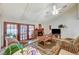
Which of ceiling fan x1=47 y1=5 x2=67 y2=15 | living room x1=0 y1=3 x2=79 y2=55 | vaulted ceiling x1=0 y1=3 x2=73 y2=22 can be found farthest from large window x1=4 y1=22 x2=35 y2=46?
ceiling fan x1=47 y1=5 x2=67 y2=15

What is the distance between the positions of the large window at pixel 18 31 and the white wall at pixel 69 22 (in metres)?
0.30

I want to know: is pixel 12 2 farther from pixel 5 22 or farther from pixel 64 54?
pixel 64 54

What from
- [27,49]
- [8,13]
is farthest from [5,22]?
Result: [27,49]

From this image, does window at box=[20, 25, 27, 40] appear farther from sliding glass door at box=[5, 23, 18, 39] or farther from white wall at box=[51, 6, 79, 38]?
white wall at box=[51, 6, 79, 38]

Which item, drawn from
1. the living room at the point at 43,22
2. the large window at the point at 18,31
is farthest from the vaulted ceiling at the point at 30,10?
the large window at the point at 18,31

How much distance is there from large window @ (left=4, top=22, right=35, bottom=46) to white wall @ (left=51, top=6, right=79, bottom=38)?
30 cm

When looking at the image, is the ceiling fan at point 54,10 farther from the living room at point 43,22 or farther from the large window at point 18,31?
the large window at point 18,31

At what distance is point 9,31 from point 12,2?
36 centimetres

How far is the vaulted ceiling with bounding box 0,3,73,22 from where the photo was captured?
1929mm

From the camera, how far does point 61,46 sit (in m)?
1.92

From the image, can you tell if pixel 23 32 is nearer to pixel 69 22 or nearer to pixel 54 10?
pixel 54 10

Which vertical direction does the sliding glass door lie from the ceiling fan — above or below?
below

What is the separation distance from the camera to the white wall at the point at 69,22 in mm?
1908
